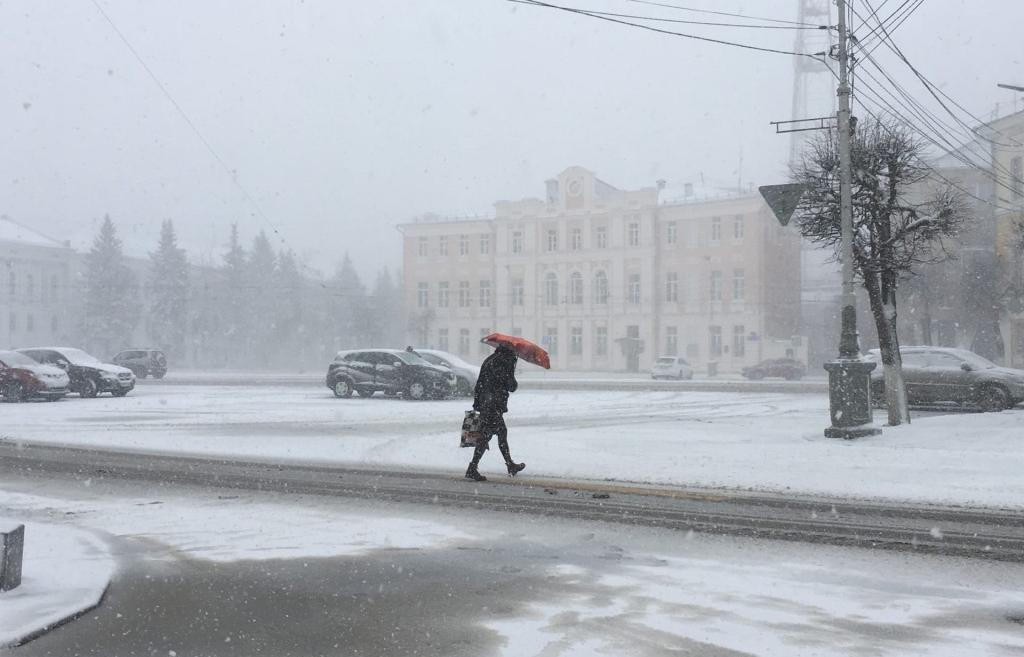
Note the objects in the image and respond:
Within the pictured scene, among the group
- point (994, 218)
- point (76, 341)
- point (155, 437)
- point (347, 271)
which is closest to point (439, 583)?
point (155, 437)

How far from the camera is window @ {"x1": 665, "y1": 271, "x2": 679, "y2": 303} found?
67188 mm

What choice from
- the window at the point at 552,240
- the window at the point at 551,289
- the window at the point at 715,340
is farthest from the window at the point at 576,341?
the window at the point at 715,340

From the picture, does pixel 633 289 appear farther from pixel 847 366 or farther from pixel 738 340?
pixel 847 366

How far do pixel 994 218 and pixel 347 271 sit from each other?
7406 centimetres

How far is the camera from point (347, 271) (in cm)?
10662

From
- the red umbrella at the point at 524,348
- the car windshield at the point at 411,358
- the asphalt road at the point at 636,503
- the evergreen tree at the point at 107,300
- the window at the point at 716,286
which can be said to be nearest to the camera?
the asphalt road at the point at 636,503

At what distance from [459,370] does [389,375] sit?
7.12 feet

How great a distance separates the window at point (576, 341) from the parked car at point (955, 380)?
49.4 metres

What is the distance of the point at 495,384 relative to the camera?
36.1ft

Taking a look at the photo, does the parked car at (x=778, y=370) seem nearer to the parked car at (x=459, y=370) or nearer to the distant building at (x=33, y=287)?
the parked car at (x=459, y=370)

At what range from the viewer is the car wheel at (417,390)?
27.1 metres

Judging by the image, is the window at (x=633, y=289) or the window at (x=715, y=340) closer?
the window at (x=715, y=340)

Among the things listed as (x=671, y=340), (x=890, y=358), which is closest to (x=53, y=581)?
(x=890, y=358)

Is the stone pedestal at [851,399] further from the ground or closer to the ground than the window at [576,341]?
closer to the ground
